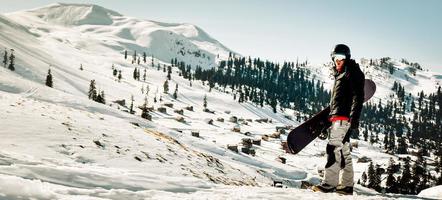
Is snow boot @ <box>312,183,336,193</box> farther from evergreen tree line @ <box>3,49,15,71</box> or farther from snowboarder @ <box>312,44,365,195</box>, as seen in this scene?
evergreen tree line @ <box>3,49,15,71</box>

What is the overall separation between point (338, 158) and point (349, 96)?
1411mm

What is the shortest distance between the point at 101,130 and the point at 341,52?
1379 cm

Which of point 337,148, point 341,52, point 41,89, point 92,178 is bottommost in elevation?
point 41,89

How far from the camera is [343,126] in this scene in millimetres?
8562

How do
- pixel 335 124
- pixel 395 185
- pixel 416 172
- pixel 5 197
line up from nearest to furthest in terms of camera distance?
1. pixel 5 197
2. pixel 335 124
3. pixel 395 185
4. pixel 416 172

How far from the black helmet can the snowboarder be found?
0.41 metres

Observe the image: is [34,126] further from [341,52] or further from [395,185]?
[395,185]

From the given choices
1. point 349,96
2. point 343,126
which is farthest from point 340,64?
point 343,126

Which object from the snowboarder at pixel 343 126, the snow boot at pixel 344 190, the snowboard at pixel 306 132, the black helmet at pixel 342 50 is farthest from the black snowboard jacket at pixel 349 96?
the snowboard at pixel 306 132

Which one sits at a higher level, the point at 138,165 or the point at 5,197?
the point at 5,197

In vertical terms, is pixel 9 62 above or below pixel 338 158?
below

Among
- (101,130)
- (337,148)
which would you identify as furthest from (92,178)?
(101,130)

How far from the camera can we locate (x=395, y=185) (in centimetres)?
8856

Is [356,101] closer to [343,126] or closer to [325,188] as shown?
[343,126]
